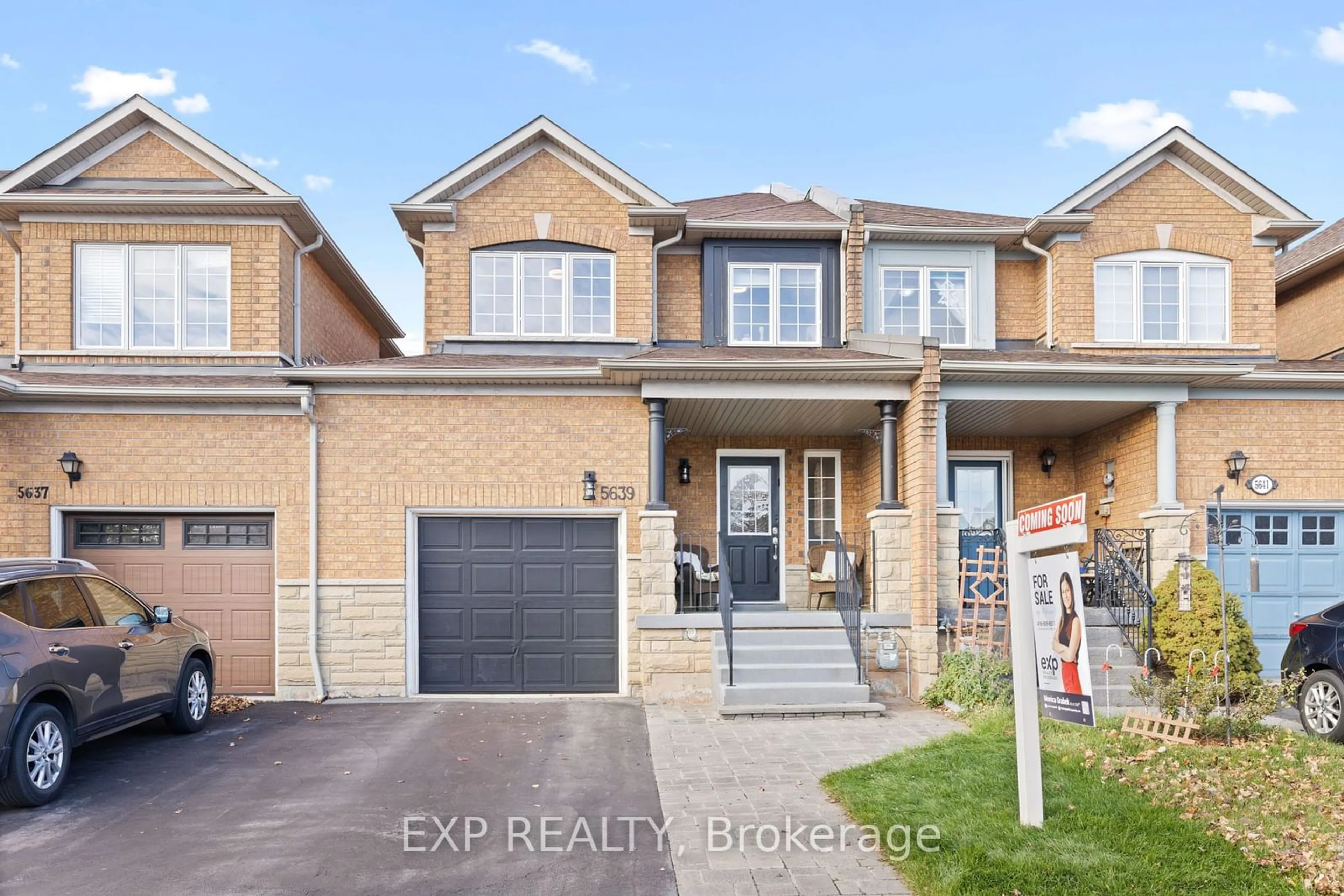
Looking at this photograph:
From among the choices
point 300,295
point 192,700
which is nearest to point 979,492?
point 300,295

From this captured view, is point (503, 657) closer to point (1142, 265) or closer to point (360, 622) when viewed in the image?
point (360, 622)

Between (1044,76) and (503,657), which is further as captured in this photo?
(1044,76)

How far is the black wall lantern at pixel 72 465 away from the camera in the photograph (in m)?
10.7

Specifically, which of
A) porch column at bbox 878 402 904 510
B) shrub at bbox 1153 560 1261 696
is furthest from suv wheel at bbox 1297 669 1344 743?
porch column at bbox 878 402 904 510

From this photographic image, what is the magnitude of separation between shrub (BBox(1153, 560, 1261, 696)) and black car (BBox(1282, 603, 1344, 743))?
683 mm

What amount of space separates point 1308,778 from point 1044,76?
13.4 meters

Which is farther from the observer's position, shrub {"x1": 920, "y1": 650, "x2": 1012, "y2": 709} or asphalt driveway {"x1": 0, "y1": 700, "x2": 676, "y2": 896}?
shrub {"x1": 920, "y1": 650, "x2": 1012, "y2": 709}

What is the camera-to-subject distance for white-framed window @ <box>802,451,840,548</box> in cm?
1344

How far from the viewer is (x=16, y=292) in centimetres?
1180

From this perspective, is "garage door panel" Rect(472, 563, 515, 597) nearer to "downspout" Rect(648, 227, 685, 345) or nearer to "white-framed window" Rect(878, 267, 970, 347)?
"downspout" Rect(648, 227, 685, 345)

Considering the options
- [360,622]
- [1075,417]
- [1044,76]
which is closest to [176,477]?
[360,622]

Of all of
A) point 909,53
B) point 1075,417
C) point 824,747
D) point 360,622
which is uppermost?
point 909,53

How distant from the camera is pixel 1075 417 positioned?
12.3 m

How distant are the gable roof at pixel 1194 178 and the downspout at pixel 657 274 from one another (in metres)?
5.27
